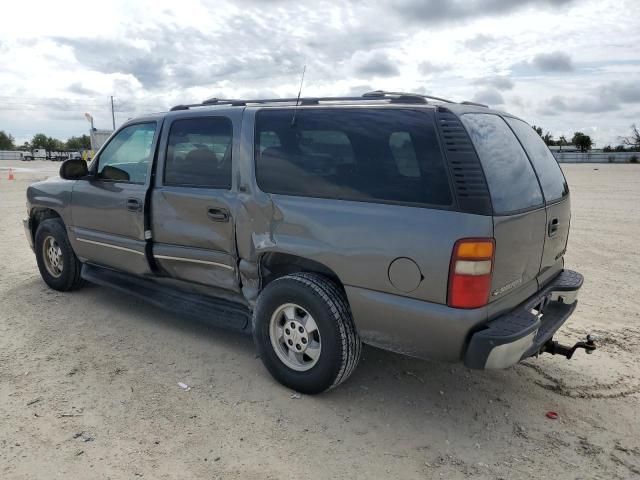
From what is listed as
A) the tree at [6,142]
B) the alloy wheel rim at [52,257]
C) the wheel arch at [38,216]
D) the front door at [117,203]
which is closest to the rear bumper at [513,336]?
the front door at [117,203]

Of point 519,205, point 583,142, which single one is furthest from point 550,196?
point 583,142

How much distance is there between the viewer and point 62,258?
207 inches

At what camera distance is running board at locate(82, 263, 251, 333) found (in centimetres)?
382

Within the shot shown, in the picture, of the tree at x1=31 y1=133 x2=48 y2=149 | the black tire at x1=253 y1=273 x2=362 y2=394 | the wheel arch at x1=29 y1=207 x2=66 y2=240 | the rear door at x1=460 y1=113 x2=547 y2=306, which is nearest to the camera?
the rear door at x1=460 y1=113 x2=547 y2=306

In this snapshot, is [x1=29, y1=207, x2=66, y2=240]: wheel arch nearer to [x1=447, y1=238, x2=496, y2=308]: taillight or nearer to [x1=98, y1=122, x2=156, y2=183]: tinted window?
[x1=98, y1=122, x2=156, y2=183]: tinted window

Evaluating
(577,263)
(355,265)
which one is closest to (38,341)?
(355,265)

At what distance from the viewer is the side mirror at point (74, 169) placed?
479cm

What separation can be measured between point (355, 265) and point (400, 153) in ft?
2.31

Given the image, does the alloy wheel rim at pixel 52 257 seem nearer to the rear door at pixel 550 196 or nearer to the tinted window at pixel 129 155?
the tinted window at pixel 129 155

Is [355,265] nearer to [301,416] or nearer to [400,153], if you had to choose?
[400,153]

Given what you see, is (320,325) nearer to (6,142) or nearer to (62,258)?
(62,258)

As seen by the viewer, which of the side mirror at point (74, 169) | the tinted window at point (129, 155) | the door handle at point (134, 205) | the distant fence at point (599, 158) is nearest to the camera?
the door handle at point (134, 205)

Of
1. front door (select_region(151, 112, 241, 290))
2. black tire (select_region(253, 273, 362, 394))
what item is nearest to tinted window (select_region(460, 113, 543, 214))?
black tire (select_region(253, 273, 362, 394))

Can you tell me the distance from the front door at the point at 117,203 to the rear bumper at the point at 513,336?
Answer: 285 centimetres
